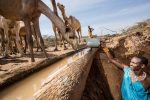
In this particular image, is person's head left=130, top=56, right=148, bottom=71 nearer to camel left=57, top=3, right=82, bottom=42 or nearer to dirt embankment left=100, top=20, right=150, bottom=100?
dirt embankment left=100, top=20, right=150, bottom=100

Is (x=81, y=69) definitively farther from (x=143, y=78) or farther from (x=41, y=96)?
(x=41, y=96)

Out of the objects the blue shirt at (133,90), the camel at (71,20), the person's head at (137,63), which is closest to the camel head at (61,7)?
the camel at (71,20)

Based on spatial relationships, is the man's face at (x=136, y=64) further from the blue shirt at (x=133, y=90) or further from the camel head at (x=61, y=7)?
the camel head at (x=61, y=7)

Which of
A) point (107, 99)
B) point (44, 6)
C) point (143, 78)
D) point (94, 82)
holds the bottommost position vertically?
point (107, 99)

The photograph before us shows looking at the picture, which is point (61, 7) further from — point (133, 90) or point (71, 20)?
point (133, 90)

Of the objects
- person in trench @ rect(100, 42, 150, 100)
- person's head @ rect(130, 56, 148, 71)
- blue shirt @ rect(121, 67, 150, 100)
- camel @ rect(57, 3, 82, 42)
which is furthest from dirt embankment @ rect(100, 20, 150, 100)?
camel @ rect(57, 3, 82, 42)

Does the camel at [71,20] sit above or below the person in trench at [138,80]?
above

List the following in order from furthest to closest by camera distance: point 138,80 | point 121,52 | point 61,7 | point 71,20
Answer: point 71,20 < point 61,7 < point 121,52 < point 138,80

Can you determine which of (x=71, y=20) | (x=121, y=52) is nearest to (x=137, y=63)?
(x=121, y=52)

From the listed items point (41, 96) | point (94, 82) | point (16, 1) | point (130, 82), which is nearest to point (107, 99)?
point (94, 82)

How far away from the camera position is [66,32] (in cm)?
835

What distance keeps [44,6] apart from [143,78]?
5291mm

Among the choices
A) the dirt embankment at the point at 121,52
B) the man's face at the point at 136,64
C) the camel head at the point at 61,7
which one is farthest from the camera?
the camel head at the point at 61,7

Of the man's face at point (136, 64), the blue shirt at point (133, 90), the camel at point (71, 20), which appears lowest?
the blue shirt at point (133, 90)
